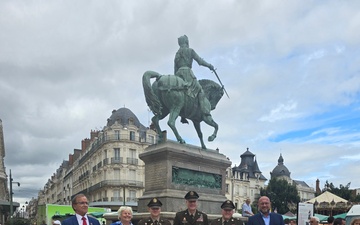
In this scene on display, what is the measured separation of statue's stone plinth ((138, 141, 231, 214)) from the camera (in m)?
16.1

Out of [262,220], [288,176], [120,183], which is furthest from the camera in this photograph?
[288,176]

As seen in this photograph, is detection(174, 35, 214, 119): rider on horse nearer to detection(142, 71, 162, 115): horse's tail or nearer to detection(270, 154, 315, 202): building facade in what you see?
detection(142, 71, 162, 115): horse's tail

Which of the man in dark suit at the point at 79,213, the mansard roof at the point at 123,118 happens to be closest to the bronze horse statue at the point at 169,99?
the man in dark suit at the point at 79,213

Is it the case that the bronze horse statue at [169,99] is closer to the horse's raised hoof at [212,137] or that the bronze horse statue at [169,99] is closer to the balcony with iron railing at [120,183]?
the horse's raised hoof at [212,137]

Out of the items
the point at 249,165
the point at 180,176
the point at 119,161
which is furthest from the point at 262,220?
the point at 249,165

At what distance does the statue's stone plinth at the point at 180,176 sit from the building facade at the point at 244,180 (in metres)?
70.7

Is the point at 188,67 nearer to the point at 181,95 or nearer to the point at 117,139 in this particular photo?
the point at 181,95

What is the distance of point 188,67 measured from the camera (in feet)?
60.1

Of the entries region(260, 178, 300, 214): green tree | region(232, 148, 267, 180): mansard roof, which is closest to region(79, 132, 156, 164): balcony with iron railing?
region(260, 178, 300, 214): green tree

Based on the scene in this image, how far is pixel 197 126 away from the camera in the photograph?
61.6 feet

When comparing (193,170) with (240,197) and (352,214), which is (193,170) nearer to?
(352,214)

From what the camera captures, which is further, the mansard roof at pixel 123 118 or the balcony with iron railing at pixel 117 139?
the mansard roof at pixel 123 118

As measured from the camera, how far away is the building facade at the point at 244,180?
90688 millimetres

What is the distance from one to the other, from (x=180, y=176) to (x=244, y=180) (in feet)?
269
